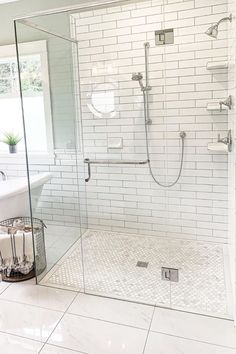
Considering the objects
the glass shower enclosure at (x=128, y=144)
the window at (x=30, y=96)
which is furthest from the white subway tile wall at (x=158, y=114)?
the window at (x=30, y=96)

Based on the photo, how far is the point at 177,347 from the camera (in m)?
1.78

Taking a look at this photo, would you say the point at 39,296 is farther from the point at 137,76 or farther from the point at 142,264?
the point at 137,76

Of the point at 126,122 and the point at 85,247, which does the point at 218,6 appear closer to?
the point at 126,122

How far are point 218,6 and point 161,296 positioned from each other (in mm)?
2503

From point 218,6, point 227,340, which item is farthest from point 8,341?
point 218,6

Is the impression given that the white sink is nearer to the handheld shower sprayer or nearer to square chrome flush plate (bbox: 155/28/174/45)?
the handheld shower sprayer

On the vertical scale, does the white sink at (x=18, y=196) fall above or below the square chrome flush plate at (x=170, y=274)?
above

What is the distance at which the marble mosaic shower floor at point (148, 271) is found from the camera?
7.29ft

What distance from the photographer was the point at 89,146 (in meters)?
3.20

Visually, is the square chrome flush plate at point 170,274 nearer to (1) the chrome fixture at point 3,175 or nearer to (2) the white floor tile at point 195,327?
(2) the white floor tile at point 195,327

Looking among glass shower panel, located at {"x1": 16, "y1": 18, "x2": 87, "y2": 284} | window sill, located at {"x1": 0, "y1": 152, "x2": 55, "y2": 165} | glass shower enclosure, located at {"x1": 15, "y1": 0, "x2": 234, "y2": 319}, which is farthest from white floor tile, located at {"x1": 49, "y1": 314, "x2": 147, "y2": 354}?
window sill, located at {"x1": 0, "y1": 152, "x2": 55, "y2": 165}

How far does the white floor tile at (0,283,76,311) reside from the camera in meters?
2.23

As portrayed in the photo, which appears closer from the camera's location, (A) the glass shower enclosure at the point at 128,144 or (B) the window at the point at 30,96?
(A) the glass shower enclosure at the point at 128,144

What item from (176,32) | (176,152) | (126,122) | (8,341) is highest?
(176,32)
